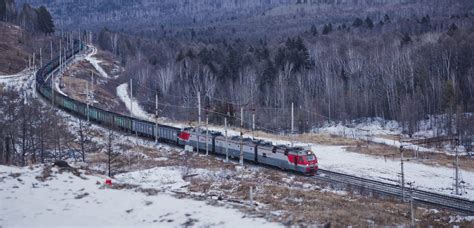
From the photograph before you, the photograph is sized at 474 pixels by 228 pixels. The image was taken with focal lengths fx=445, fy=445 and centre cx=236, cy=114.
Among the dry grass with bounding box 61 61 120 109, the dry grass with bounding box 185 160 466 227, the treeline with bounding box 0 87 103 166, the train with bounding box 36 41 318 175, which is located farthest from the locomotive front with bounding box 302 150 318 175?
the dry grass with bounding box 61 61 120 109

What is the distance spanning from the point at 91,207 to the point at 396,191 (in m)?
20.3

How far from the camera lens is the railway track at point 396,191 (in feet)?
86.2

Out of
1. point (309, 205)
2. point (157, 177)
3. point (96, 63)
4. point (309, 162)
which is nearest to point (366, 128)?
point (309, 162)

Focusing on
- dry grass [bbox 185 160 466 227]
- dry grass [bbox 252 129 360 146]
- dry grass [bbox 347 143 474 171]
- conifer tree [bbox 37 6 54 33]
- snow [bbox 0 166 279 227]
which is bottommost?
dry grass [bbox 252 129 360 146]

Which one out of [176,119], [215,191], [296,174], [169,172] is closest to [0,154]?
[169,172]

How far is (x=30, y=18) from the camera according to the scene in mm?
138500

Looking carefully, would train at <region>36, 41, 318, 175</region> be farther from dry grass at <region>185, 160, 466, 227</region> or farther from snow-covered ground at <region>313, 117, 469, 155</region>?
snow-covered ground at <region>313, 117, 469, 155</region>

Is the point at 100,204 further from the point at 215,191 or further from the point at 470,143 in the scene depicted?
the point at 470,143

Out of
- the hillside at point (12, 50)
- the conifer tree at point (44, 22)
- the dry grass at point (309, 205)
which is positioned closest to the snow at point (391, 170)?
the dry grass at point (309, 205)

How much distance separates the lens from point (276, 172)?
113 ft

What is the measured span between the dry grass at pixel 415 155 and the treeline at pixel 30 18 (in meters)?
116

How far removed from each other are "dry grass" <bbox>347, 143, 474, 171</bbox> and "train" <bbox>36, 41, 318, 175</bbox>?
11.8m

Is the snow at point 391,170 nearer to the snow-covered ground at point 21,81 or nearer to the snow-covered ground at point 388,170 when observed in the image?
the snow-covered ground at point 388,170

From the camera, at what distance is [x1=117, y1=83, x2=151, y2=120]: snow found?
82537 millimetres
